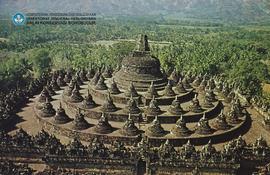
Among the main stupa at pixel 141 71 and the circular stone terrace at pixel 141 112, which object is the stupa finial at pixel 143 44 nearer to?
the main stupa at pixel 141 71

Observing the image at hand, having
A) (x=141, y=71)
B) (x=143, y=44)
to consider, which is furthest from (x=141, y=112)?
(x=143, y=44)

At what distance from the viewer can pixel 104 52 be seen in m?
77.7

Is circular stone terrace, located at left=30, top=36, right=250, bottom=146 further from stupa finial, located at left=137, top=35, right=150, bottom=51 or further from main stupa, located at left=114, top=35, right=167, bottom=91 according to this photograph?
stupa finial, located at left=137, top=35, right=150, bottom=51

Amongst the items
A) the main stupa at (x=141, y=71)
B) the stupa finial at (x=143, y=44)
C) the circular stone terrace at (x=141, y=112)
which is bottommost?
the circular stone terrace at (x=141, y=112)

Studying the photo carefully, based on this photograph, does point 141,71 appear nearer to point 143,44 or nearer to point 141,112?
point 143,44

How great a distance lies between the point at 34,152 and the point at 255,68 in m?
45.4

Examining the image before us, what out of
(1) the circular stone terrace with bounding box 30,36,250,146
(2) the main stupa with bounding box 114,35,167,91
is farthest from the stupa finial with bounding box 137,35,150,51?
(1) the circular stone terrace with bounding box 30,36,250,146

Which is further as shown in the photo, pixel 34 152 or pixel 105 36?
pixel 105 36

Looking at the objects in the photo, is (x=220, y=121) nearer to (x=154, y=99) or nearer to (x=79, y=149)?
(x=154, y=99)

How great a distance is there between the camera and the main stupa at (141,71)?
3734cm

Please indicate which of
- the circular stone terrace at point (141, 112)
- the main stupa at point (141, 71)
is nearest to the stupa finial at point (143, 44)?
the main stupa at point (141, 71)

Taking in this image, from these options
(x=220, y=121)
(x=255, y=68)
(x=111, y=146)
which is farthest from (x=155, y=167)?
(x=255, y=68)

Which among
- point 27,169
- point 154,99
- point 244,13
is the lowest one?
point 27,169

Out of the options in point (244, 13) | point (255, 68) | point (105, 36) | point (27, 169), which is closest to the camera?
point (27, 169)
